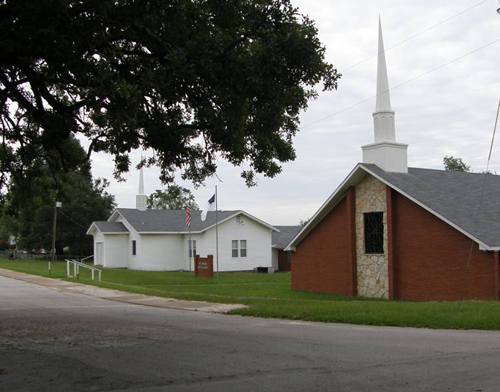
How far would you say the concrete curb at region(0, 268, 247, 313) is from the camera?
20666mm

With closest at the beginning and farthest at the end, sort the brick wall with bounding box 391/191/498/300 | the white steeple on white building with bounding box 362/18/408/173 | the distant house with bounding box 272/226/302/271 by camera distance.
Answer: the brick wall with bounding box 391/191/498/300
the white steeple on white building with bounding box 362/18/408/173
the distant house with bounding box 272/226/302/271

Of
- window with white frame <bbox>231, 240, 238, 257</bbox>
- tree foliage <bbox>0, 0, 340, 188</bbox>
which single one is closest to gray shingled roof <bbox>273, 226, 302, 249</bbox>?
window with white frame <bbox>231, 240, 238, 257</bbox>

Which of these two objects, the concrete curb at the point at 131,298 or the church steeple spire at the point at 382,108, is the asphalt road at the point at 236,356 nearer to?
the concrete curb at the point at 131,298

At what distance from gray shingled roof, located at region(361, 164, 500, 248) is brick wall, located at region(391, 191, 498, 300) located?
407 millimetres

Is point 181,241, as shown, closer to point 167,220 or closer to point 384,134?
point 167,220

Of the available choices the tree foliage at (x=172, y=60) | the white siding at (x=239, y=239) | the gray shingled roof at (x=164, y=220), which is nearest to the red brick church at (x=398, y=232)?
the tree foliage at (x=172, y=60)

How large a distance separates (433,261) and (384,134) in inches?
238

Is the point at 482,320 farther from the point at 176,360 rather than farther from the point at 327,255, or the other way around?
the point at 327,255

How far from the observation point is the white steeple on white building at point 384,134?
27.0m

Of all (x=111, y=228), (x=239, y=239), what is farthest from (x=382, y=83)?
(x=111, y=228)

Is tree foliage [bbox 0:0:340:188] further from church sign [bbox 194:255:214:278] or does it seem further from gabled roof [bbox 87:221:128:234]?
gabled roof [bbox 87:221:128:234]

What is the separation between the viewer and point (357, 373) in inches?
347

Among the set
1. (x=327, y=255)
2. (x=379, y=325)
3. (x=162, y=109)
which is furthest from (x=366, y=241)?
(x=162, y=109)

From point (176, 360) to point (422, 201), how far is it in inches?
650
